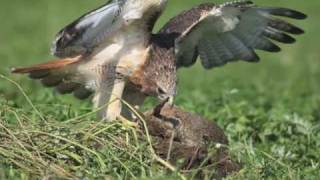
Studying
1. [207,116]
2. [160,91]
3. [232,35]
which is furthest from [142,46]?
[232,35]

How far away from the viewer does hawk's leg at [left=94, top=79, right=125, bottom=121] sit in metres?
7.43

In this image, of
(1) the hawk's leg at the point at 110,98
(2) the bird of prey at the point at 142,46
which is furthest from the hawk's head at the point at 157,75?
Result: (1) the hawk's leg at the point at 110,98

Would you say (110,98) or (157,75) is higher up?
(157,75)

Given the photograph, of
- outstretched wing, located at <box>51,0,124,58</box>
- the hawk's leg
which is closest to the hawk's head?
the hawk's leg

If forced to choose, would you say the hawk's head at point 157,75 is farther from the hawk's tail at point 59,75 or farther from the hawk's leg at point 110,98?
the hawk's tail at point 59,75

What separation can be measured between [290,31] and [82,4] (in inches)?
386

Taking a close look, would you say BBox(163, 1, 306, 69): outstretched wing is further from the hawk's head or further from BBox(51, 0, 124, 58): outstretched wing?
BBox(51, 0, 124, 58): outstretched wing

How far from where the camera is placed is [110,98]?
25.1 ft

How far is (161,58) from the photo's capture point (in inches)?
299

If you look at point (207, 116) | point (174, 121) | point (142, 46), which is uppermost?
point (142, 46)

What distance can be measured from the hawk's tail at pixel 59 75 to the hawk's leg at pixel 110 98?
0.28 meters

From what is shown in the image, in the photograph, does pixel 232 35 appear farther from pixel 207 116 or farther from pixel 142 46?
pixel 142 46

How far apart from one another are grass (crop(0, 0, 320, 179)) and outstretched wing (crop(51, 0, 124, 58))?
1.29ft

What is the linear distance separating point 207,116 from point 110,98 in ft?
3.24
